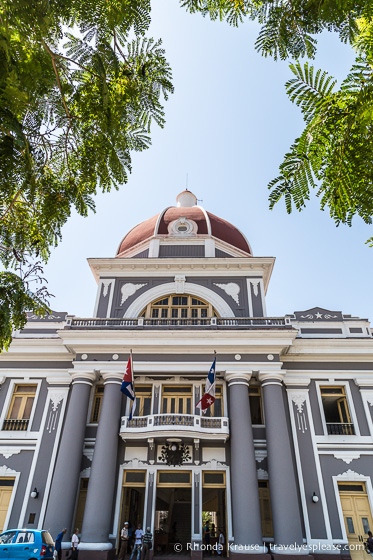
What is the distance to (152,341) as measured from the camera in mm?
19219

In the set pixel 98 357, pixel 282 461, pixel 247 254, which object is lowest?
pixel 282 461

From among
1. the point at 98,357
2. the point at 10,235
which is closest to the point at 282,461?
the point at 98,357

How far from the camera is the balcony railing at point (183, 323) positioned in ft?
65.8

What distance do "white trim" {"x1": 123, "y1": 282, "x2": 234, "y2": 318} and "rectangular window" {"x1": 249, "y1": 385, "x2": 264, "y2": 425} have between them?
13.6 feet

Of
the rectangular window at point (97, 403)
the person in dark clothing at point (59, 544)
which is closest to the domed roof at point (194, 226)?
the rectangular window at point (97, 403)

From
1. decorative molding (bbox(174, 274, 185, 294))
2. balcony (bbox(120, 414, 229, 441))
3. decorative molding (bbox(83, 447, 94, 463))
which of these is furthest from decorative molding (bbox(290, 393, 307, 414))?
decorative molding (bbox(83, 447, 94, 463))

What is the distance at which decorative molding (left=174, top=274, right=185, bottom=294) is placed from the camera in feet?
74.0

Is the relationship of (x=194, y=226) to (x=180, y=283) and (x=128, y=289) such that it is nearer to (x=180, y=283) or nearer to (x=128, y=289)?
(x=180, y=283)

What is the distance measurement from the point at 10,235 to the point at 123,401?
15.2 m

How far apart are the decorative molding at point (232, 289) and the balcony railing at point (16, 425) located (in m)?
12.4

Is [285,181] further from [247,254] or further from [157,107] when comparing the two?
[247,254]

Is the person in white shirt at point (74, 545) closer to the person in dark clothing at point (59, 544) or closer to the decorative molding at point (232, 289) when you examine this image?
the person in dark clothing at point (59, 544)

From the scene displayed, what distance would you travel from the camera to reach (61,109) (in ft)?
14.4

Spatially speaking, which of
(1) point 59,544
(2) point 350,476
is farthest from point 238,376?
(1) point 59,544
